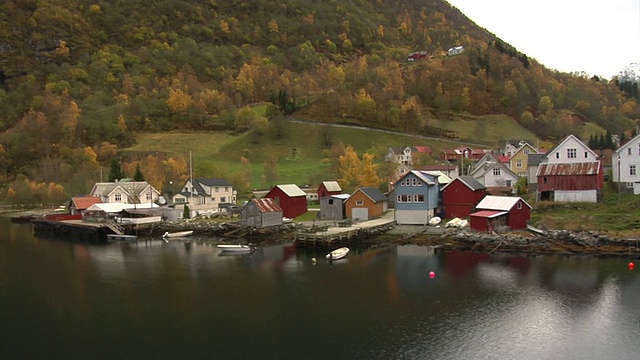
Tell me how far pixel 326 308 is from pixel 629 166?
121ft

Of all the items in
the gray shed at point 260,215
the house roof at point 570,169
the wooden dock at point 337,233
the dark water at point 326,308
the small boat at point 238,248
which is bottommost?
the dark water at point 326,308

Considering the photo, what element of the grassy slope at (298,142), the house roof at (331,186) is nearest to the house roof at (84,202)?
the grassy slope at (298,142)

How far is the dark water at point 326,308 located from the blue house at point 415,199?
25.9 ft

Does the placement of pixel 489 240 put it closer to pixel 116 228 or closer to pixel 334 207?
pixel 334 207

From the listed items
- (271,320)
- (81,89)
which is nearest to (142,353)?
(271,320)

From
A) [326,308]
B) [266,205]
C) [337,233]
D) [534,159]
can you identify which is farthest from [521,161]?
[326,308]

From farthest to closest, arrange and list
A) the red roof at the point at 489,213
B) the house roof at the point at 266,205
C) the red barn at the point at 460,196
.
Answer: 1. the house roof at the point at 266,205
2. the red barn at the point at 460,196
3. the red roof at the point at 489,213

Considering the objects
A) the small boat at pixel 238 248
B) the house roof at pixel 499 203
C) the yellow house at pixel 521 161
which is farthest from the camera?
the yellow house at pixel 521 161

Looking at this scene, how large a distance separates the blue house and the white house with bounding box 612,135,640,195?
683 inches

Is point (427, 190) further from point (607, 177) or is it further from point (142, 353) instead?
point (142, 353)

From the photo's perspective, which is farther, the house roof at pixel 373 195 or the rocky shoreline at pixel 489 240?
the house roof at pixel 373 195

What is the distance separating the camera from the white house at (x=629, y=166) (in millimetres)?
49050

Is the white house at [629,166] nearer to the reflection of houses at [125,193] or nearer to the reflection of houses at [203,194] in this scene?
the reflection of houses at [203,194]

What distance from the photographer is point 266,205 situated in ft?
177
